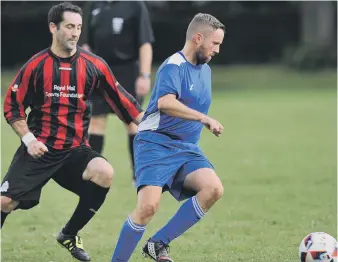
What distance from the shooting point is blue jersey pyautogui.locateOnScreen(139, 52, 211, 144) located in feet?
20.0

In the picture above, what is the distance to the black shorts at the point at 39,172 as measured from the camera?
6.44m

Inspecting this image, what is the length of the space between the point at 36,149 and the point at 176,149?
99cm

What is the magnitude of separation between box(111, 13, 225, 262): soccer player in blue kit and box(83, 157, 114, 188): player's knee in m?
0.34

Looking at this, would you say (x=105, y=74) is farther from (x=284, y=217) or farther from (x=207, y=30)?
(x=284, y=217)

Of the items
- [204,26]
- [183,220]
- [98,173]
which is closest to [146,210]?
[183,220]

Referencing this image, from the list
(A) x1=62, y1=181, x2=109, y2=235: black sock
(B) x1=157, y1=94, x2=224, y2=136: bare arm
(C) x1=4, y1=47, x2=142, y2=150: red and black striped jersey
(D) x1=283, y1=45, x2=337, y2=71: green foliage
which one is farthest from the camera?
(D) x1=283, y1=45, x2=337, y2=71: green foliage

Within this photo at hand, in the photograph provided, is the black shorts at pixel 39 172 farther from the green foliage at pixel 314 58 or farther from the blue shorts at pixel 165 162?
the green foliage at pixel 314 58

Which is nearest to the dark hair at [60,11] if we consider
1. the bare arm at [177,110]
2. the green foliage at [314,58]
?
the bare arm at [177,110]

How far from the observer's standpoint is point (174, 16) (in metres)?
37.1

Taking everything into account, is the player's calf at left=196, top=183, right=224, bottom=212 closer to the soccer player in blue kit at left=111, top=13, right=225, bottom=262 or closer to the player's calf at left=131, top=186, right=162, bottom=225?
the soccer player in blue kit at left=111, top=13, right=225, bottom=262

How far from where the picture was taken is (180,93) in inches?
242

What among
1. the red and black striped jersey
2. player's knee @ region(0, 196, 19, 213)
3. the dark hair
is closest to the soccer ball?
the red and black striped jersey

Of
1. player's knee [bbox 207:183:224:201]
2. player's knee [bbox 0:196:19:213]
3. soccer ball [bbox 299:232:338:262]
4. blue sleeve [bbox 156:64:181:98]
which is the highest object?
blue sleeve [bbox 156:64:181:98]

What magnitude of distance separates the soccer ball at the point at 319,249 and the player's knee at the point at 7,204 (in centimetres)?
209
